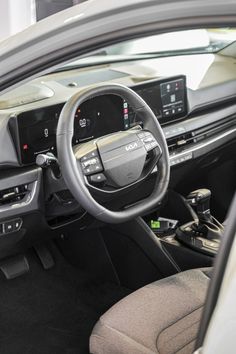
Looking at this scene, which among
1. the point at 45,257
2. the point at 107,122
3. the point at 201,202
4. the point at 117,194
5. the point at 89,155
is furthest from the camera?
the point at 45,257

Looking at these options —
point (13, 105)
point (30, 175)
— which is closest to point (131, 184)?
point (30, 175)

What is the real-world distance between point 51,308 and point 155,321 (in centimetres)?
82

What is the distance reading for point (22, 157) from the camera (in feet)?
5.71

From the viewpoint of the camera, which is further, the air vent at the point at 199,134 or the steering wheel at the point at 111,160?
the air vent at the point at 199,134

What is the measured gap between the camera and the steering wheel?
1465mm

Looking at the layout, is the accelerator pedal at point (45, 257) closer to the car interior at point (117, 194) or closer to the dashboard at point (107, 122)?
the car interior at point (117, 194)

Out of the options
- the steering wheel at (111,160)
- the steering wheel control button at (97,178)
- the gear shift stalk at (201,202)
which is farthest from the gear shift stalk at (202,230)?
the steering wheel control button at (97,178)

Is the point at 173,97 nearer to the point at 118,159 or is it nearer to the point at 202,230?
the point at 202,230

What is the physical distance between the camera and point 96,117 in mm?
1923

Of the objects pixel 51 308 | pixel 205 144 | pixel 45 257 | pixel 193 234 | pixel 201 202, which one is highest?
pixel 205 144

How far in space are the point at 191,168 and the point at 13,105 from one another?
83 cm

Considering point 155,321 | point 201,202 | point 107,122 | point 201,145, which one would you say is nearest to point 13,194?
point 107,122

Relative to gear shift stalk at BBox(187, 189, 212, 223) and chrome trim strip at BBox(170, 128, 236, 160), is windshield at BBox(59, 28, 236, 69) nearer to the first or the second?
chrome trim strip at BBox(170, 128, 236, 160)

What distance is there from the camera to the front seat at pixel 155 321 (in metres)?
1.50
